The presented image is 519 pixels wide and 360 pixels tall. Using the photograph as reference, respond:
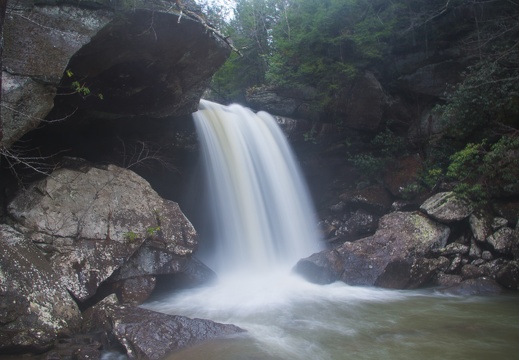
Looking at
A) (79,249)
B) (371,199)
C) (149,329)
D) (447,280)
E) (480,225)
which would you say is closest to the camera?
(149,329)

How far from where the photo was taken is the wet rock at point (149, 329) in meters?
5.07

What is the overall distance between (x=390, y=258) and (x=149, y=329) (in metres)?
5.70

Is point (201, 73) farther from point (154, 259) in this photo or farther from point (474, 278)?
point (474, 278)

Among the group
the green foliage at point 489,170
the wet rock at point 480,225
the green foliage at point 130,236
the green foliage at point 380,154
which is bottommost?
the wet rock at point 480,225

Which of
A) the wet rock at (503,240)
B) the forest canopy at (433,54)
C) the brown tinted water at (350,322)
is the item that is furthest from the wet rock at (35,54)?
the wet rock at (503,240)

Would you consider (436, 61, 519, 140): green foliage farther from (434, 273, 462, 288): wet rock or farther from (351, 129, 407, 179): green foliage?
(434, 273, 462, 288): wet rock

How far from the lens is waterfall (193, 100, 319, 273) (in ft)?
36.5

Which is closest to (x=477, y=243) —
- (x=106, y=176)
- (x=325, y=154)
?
→ (x=325, y=154)

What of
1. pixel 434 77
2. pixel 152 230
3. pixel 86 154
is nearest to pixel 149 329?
pixel 152 230

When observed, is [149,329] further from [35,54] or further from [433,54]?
[433,54]

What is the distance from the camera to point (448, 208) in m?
9.35

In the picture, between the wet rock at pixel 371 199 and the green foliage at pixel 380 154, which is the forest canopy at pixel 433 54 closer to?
the green foliage at pixel 380 154

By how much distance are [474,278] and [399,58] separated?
815 centimetres

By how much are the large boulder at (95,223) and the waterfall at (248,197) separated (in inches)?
114
